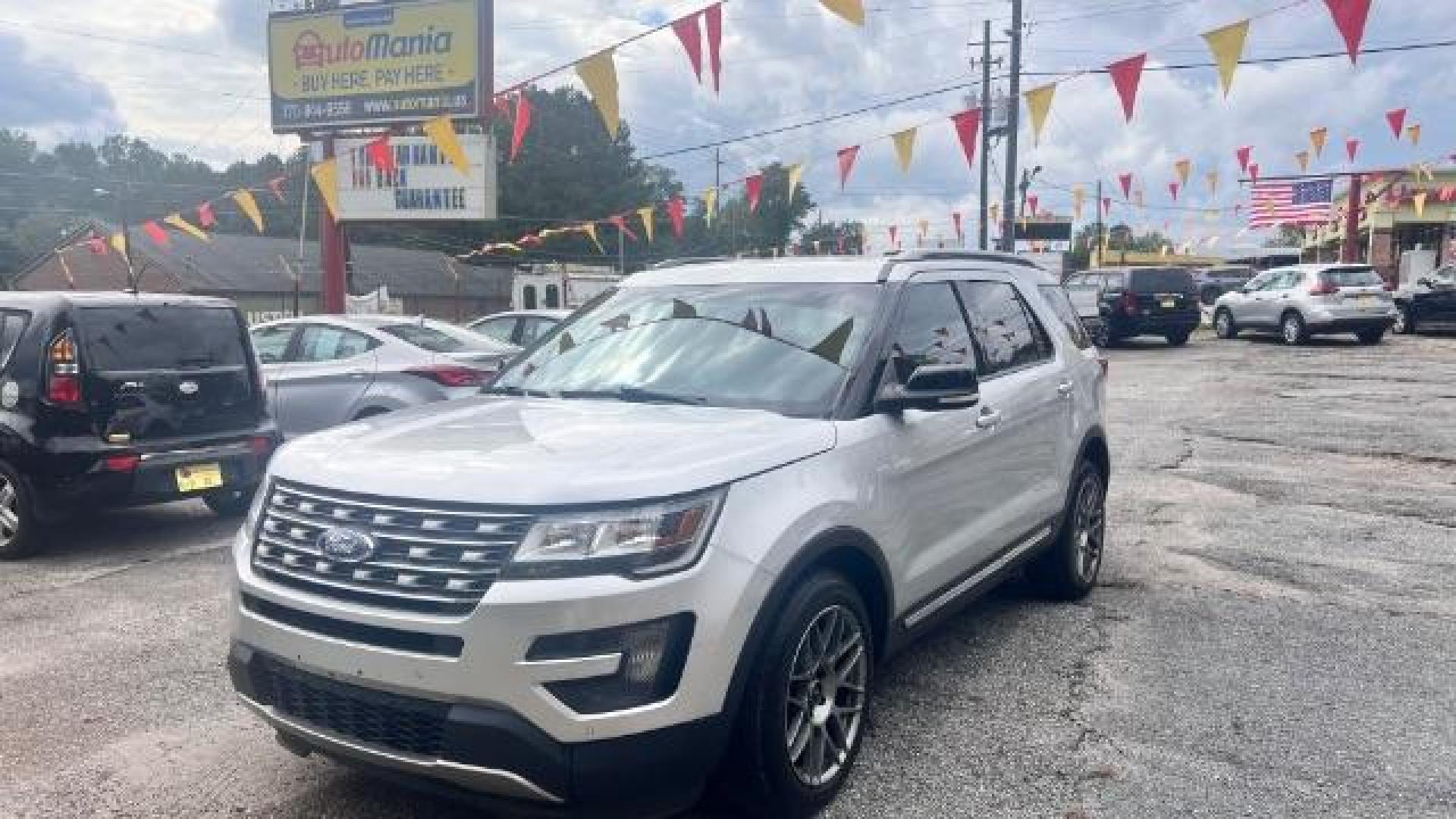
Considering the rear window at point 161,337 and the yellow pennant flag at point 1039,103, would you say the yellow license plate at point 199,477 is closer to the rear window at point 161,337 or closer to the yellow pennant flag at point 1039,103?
the rear window at point 161,337

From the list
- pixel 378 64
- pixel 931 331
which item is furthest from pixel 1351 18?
pixel 378 64

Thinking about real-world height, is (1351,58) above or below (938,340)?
above

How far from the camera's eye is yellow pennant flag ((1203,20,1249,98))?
9453mm

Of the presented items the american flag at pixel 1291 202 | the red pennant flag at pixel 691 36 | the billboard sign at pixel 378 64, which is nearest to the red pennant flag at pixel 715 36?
the red pennant flag at pixel 691 36

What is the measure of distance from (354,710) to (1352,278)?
23.1 metres

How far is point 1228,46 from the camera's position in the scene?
9.60 m

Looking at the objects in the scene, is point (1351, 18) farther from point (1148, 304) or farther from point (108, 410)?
point (1148, 304)

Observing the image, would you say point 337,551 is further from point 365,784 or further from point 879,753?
point 879,753

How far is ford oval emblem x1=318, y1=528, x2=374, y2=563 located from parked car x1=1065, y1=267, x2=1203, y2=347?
22315mm

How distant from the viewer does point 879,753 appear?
3.88m

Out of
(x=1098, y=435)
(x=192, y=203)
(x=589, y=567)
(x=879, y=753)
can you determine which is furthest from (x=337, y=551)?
(x=192, y=203)

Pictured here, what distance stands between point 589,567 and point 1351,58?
29.0ft

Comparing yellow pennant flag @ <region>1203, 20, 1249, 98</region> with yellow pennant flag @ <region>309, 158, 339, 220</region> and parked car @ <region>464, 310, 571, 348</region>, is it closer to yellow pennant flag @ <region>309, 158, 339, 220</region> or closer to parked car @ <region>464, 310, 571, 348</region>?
parked car @ <region>464, 310, 571, 348</region>

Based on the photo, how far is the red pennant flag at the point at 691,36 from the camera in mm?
10156
